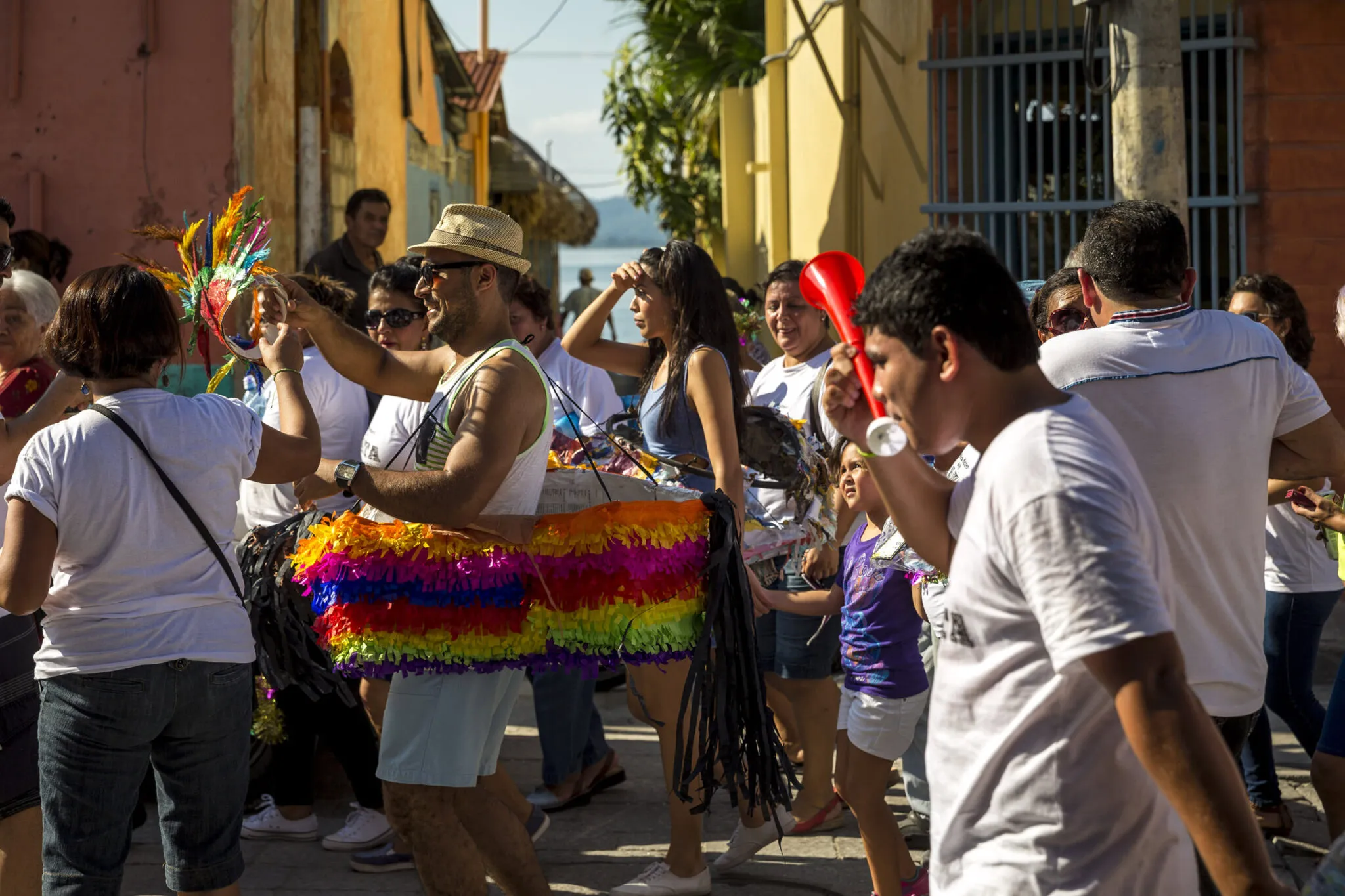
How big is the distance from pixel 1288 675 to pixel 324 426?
3.53 meters

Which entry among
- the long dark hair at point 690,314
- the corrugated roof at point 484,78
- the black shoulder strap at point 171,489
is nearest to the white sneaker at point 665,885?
the long dark hair at point 690,314

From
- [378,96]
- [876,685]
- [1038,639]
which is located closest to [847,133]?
[378,96]

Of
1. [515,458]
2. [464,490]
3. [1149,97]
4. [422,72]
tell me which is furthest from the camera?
[422,72]

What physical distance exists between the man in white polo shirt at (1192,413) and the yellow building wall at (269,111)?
22.4 feet

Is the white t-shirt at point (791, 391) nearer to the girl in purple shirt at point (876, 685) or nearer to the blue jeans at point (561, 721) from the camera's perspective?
the girl in purple shirt at point (876, 685)

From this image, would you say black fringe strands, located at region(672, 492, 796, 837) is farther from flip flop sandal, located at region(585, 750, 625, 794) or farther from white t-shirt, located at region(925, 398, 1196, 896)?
white t-shirt, located at region(925, 398, 1196, 896)

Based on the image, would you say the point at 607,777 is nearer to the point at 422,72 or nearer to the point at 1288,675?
the point at 1288,675

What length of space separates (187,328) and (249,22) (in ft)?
7.07

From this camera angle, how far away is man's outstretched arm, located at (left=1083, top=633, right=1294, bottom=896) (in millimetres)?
1725

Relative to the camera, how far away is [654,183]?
22.1 m

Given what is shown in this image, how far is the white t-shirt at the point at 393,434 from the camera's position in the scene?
13.6 feet

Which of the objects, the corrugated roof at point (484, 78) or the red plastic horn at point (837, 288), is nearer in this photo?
the red plastic horn at point (837, 288)

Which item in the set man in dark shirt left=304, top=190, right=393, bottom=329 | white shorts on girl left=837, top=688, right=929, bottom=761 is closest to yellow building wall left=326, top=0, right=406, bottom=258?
man in dark shirt left=304, top=190, right=393, bottom=329

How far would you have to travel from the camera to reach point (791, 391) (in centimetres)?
572
